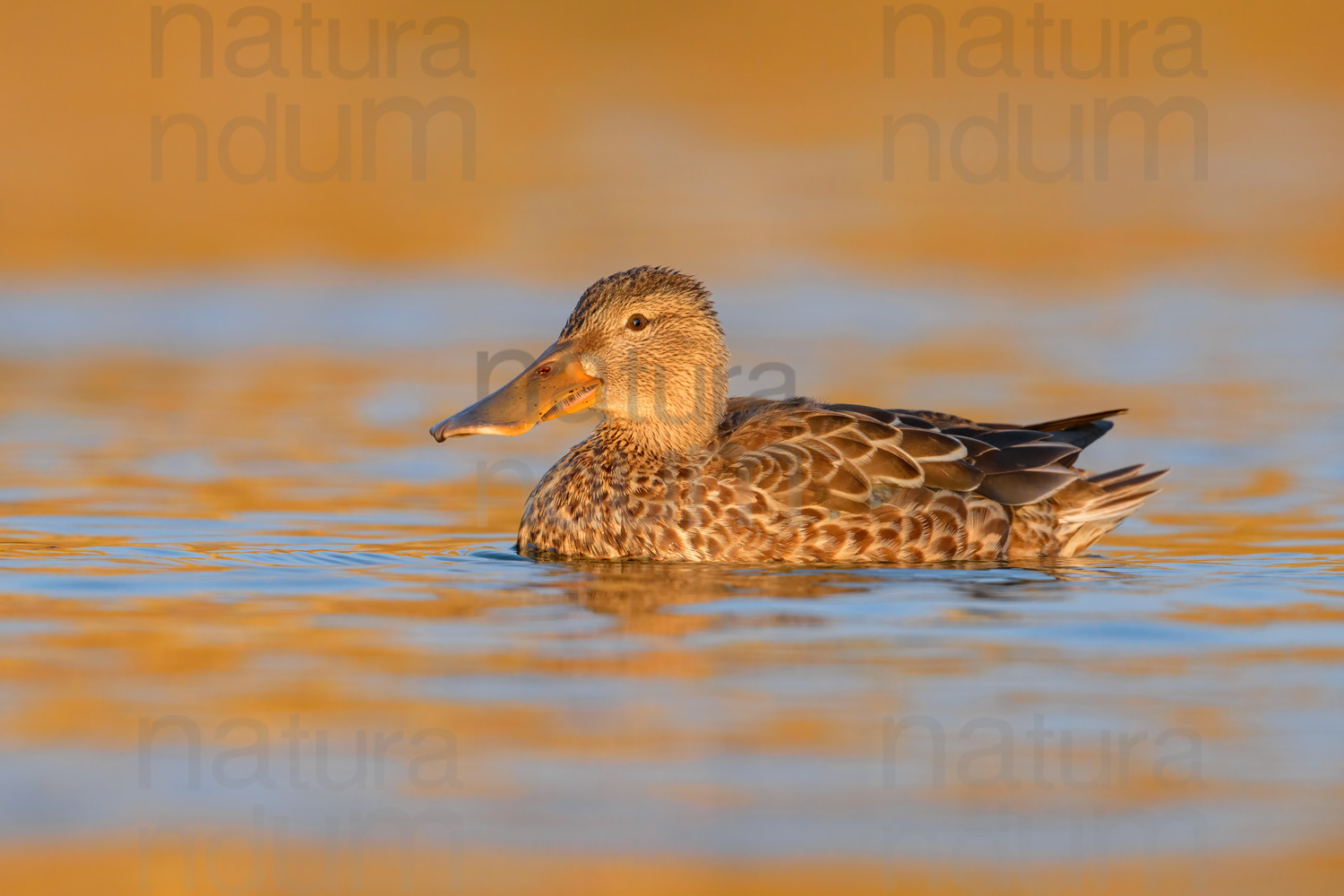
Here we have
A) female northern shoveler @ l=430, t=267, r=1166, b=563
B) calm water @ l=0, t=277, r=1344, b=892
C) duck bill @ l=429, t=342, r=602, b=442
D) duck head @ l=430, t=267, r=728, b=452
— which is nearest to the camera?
calm water @ l=0, t=277, r=1344, b=892

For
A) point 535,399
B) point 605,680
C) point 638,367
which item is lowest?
point 605,680

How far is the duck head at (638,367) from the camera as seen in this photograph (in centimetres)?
938

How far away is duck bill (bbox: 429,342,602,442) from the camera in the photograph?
30.0 feet

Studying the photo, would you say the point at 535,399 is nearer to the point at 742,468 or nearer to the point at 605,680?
the point at 742,468

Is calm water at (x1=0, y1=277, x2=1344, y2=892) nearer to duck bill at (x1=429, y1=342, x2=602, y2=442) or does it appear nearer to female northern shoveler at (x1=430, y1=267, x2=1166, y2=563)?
female northern shoveler at (x1=430, y1=267, x2=1166, y2=563)

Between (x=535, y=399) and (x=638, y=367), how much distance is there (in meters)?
0.55

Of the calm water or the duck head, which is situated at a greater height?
the duck head

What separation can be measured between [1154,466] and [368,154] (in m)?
15.2

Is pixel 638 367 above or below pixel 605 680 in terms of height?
above

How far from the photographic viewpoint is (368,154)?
24844 mm

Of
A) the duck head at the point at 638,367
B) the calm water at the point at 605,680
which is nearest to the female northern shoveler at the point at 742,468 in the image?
the duck head at the point at 638,367

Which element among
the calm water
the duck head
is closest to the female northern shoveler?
the duck head

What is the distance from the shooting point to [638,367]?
951 cm

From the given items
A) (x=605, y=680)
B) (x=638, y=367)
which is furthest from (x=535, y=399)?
(x=605, y=680)
